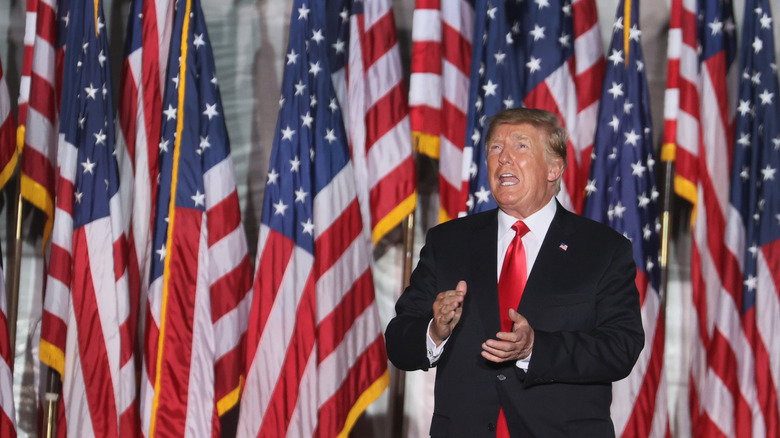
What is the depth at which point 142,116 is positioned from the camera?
164 inches

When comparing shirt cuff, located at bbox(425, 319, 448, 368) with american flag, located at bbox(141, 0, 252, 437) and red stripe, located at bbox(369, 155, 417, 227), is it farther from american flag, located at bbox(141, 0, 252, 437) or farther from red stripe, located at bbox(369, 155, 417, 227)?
red stripe, located at bbox(369, 155, 417, 227)

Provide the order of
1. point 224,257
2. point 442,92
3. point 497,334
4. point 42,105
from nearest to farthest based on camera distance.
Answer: point 497,334 < point 224,257 < point 42,105 < point 442,92

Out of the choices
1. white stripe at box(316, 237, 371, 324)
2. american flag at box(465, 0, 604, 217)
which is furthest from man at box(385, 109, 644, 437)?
white stripe at box(316, 237, 371, 324)

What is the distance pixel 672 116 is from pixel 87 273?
2665mm

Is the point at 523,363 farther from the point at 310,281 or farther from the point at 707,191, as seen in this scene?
the point at 707,191

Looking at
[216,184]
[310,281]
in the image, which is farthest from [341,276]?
[216,184]

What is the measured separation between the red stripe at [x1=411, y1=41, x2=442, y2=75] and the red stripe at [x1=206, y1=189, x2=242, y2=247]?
1061 millimetres

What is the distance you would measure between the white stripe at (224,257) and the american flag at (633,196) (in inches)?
60.7

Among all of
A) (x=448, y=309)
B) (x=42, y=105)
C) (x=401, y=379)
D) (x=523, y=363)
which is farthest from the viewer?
(x=401, y=379)

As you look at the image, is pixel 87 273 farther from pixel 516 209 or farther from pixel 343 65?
pixel 516 209

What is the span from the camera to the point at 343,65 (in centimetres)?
443

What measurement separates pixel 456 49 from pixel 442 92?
217 millimetres

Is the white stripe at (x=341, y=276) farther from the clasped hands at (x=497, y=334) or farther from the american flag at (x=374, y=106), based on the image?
the clasped hands at (x=497, y=334)

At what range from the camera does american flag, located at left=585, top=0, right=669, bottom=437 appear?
392cm
